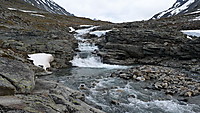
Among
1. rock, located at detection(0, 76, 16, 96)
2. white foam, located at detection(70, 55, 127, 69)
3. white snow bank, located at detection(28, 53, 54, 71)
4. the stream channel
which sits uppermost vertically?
rock, located at detection(0, 76, 16, 96)

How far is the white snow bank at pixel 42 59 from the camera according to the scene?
2162 centimetres

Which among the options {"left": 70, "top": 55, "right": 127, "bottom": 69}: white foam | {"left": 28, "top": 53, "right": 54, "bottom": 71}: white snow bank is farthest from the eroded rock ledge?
{"left": 70, "top": 55, "right": 127, "bottom": 69}: white foam

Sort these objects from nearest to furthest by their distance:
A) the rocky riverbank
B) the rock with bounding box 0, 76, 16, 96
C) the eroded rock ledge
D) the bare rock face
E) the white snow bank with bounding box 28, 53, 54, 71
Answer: the eroded rock ledge → the rock with bounding box 0, 76, 16, 96 → the bare rock face → the rocky riverbank → the white snow bank with bounding box 28, 53, 54, 71

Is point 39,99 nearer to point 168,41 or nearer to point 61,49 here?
point 61,49

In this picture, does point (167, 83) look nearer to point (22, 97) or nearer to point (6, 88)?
point (22, 97)

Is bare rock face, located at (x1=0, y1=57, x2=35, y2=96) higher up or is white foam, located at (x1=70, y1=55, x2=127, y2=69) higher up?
bare rock face, located at (x1=0, y1=57, x2=35, y2=96)

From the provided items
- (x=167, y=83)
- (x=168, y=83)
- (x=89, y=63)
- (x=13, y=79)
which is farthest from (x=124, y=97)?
(x=89, y=63)

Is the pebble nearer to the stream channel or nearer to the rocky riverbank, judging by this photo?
the rocky riverbank

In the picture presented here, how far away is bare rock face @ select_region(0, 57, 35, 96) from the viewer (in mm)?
6488

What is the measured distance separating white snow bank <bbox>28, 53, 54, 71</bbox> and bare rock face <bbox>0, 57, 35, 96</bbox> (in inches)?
504

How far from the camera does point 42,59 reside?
23125 millimetres

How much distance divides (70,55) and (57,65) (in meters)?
4.08

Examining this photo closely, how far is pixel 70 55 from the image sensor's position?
27781 mm

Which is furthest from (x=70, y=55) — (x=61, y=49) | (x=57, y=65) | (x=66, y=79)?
(x=66, y=79)
